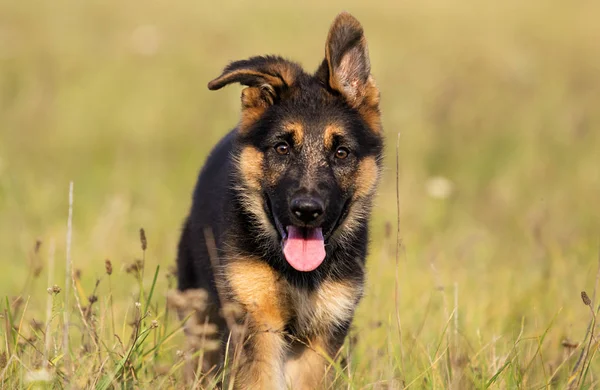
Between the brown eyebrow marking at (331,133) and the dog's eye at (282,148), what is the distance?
0.65 feet

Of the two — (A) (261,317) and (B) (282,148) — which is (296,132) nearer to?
(B) (282,148)

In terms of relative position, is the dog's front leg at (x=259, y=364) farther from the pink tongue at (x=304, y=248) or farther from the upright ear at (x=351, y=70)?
the upright ear at (x=351, y=70)

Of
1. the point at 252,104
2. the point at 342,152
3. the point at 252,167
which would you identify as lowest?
the point at 252,167

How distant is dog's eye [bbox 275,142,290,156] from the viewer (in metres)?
4.95

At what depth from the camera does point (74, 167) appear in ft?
35.7

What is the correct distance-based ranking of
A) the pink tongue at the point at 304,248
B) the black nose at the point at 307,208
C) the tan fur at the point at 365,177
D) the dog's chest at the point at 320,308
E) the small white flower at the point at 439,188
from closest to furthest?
the black nose at the point at 307,208 → the pink tongue at the point at 304,248 → the dog's chest at the point at 320,308 → the tan fur at the point at 365,177 → the small white flower at the point at 439,188

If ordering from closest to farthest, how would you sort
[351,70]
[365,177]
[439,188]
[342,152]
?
[342,152] < [365,177] < [351,70] < [439,188]

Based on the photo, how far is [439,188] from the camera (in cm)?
967

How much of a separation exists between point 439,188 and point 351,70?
458 cm

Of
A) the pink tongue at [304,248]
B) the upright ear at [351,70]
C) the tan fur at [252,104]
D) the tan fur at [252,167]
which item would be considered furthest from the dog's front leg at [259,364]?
the upright ear at [351,70]

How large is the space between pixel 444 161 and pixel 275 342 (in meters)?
6.89

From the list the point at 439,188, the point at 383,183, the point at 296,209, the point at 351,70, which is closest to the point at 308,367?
the point at 296,209

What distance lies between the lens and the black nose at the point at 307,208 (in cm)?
456

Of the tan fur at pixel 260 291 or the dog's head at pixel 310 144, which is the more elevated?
the dog's head at pixel 310 144
